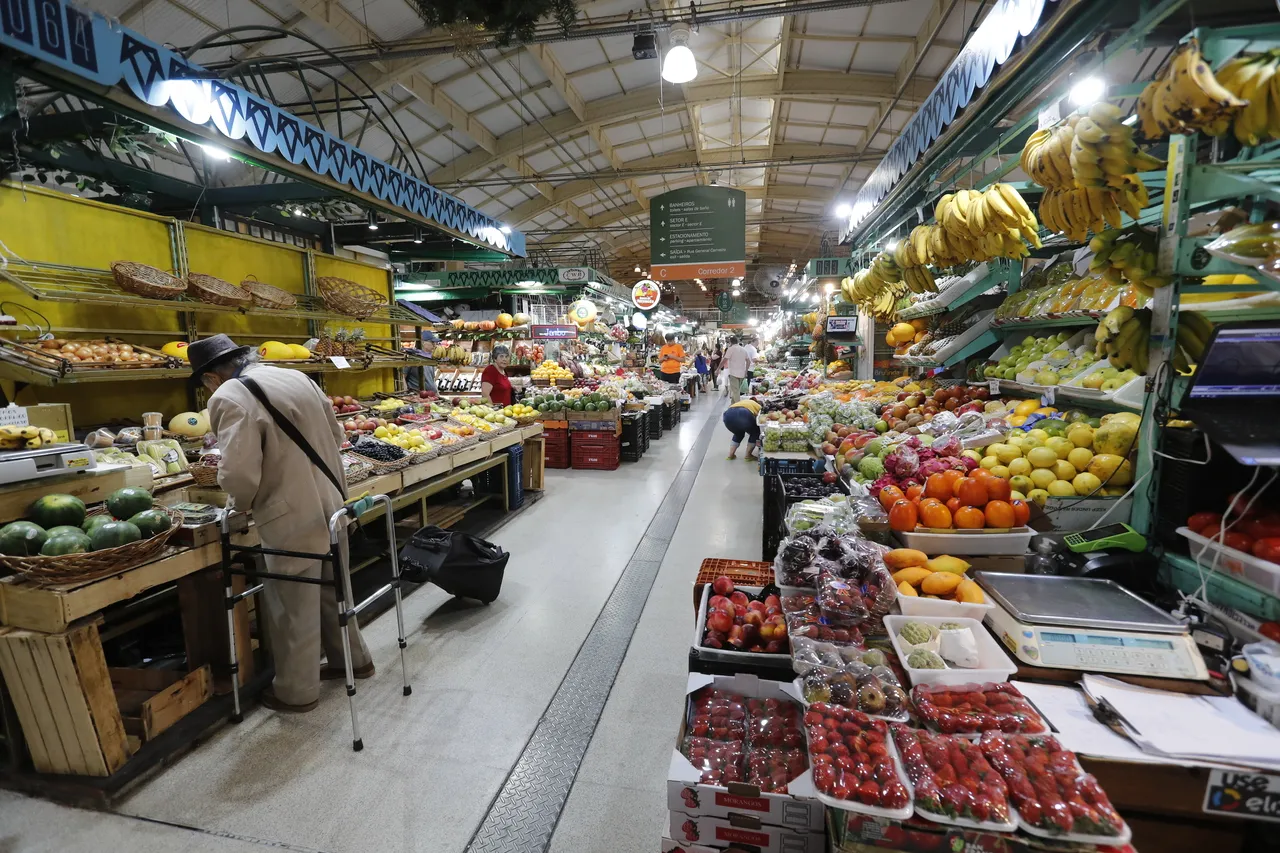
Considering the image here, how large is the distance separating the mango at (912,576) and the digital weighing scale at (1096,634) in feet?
0.82

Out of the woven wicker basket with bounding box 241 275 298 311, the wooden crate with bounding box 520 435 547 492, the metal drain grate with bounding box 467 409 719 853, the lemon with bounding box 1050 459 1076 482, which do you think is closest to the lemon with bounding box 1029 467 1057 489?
the lemon with bounding box 1050 459 1076 482

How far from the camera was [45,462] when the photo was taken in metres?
2.53

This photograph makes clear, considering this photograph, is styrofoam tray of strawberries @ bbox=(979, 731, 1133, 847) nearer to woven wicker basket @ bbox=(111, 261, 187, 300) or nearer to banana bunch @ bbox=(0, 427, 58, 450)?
banana bunch @ bbox=(0, 427, 58, 450)

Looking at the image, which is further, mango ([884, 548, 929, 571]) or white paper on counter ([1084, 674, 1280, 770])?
mango ([884, 548, 929, 571])

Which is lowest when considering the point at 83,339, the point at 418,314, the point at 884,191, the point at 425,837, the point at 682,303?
the point at 425,837

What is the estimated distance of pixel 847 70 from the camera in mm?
9898

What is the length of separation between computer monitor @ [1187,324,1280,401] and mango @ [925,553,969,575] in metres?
0.97

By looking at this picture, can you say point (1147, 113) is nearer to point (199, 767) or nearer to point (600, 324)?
point (199, 767)

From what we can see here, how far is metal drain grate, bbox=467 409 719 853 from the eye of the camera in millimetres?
2186

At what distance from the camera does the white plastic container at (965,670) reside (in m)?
1.69

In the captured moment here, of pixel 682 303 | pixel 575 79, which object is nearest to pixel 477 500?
pixel 575 79

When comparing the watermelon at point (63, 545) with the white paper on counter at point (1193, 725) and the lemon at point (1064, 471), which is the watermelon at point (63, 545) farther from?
the lemon at point (1064, 471)

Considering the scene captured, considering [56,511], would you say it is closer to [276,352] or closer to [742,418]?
[276,352]

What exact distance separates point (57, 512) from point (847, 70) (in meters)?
11.8
